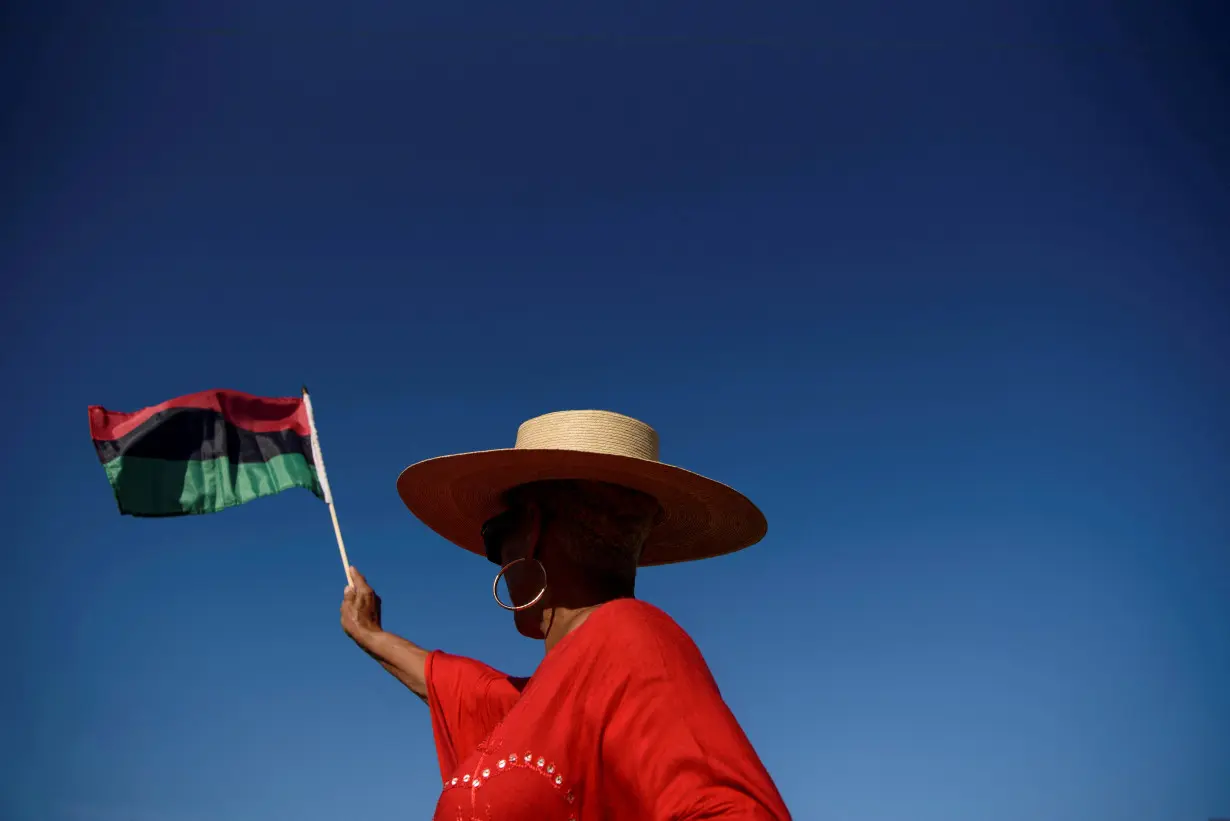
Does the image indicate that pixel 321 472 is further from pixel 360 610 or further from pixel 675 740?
pixel 675 740

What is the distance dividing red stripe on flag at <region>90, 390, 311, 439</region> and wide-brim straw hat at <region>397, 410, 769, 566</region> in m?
2.22

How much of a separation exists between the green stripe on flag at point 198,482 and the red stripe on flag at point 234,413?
23cm

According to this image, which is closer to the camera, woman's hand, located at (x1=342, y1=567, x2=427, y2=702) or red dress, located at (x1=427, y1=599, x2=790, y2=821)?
red dress, located at (x1=427, y1=599, x2=790, y2=821)

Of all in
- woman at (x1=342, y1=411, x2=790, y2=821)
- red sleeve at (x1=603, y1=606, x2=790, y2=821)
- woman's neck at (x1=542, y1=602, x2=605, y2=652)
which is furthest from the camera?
woman's neck at (x1=542, y1=602, x2=605, y2=652)

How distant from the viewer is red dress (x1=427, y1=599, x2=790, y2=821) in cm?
192

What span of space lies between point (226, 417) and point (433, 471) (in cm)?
291

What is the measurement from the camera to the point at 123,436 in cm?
526

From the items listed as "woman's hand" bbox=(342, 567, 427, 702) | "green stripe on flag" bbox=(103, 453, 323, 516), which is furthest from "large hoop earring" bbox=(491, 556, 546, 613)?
"green stripe on flag" bbox=(103, 453, 323, 516)

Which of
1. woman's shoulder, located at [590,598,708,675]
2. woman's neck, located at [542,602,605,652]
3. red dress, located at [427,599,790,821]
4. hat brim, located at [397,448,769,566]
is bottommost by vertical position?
red dress, located at [427,599,790,821]

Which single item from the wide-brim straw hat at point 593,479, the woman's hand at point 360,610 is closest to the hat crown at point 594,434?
the wide-brim straw hat at point 593,479

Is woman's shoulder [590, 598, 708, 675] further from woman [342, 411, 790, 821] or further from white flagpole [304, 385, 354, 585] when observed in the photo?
white flagpole [304, 385, 354, 585]

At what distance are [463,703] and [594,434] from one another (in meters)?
1.47

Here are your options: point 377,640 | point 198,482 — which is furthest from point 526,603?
point 198,482

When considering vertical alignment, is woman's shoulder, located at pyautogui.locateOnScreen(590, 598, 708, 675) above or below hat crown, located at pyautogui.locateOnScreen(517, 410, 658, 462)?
below
